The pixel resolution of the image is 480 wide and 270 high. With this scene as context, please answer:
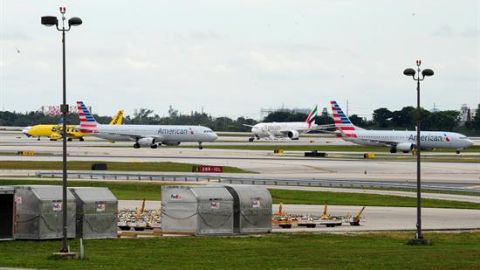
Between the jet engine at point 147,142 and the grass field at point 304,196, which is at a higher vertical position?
the jet engine at point 147,142

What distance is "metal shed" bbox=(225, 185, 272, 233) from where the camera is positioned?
193 ft

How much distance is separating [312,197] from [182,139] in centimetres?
10701

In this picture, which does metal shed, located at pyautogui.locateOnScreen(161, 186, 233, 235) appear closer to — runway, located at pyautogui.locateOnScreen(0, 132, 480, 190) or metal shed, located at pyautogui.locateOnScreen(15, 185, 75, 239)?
metal shed, located at pyautogui.locateOnScreen(15, 185, 75, 239)

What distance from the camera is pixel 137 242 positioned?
170 feet

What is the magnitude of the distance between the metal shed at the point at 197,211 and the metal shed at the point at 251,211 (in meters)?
0.44

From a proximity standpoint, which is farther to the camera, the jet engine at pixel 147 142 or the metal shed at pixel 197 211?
the jet engine at pixel 147 142

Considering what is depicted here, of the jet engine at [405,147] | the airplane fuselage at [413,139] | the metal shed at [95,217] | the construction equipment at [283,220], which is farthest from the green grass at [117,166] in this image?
the metal shed at [95,217]

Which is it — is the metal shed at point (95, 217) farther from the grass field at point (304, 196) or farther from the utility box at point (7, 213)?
the grass field at point (304, 196)

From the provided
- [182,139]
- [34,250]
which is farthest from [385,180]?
[182,139]

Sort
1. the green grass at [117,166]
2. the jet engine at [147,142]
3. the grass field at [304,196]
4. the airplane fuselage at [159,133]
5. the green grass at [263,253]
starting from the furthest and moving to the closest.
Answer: the airplane fuselage at [159,133] < the jet engine at [147,142] < the green grass at [117,166] < the grass field at [304,196] < the green grass at [263,253]

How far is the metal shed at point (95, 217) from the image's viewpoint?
54.5 metres

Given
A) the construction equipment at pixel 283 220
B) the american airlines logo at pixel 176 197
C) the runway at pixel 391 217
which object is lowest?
the runway at pixel 391 217

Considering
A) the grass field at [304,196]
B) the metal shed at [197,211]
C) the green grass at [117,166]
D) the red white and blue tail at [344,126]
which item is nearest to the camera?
the metal shed at [197,211]

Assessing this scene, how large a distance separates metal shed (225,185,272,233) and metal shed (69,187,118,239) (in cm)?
728
